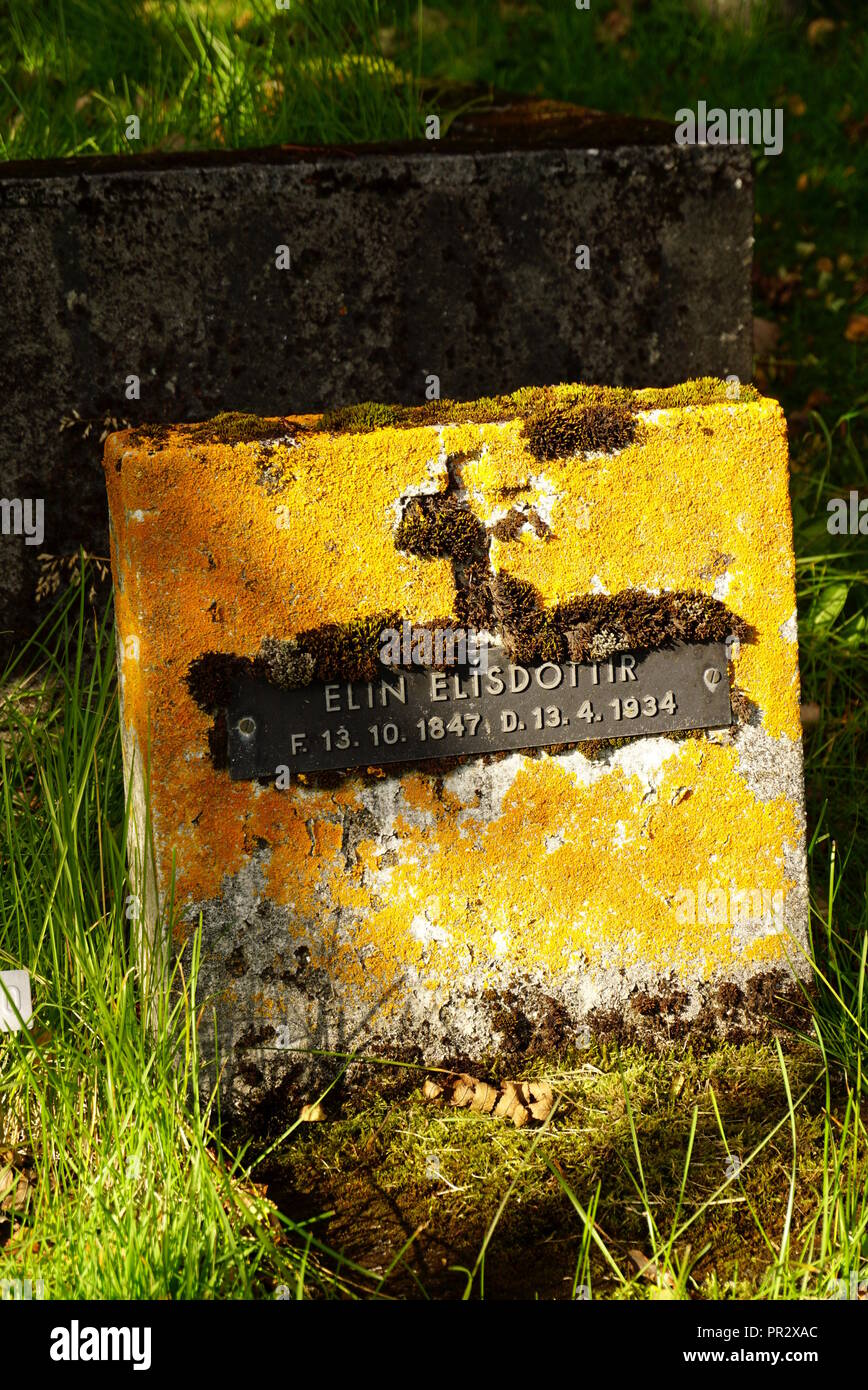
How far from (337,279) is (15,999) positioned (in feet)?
6.05

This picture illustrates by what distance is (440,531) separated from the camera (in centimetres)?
216

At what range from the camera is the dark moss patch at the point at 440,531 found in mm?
2152

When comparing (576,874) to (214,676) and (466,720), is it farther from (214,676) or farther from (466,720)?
(214,676)

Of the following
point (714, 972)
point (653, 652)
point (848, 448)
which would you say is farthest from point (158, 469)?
point (848, 448)

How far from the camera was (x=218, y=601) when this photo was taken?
2.09 metres

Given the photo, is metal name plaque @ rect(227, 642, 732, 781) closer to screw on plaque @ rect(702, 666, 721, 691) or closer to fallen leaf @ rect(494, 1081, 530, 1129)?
screw on plaque @ rect(702, 666, 721, 691)

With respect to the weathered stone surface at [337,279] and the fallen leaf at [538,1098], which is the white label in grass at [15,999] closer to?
the fallen leaf at [538,1098]

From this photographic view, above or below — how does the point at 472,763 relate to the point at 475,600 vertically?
below

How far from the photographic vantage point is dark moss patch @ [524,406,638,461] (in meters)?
2.17

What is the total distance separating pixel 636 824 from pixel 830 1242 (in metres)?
0.74

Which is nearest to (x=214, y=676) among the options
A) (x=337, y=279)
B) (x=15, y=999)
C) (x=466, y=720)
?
(x=466, y=720)

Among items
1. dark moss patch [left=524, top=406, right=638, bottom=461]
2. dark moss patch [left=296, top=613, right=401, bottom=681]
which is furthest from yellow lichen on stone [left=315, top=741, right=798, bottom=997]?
dark moss patch [left=524, top=406, right=638, bottom=461]

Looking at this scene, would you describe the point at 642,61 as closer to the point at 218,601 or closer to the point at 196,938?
the point at 218,601

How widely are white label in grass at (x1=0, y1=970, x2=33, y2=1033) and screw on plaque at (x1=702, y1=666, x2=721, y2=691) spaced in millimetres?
1284
